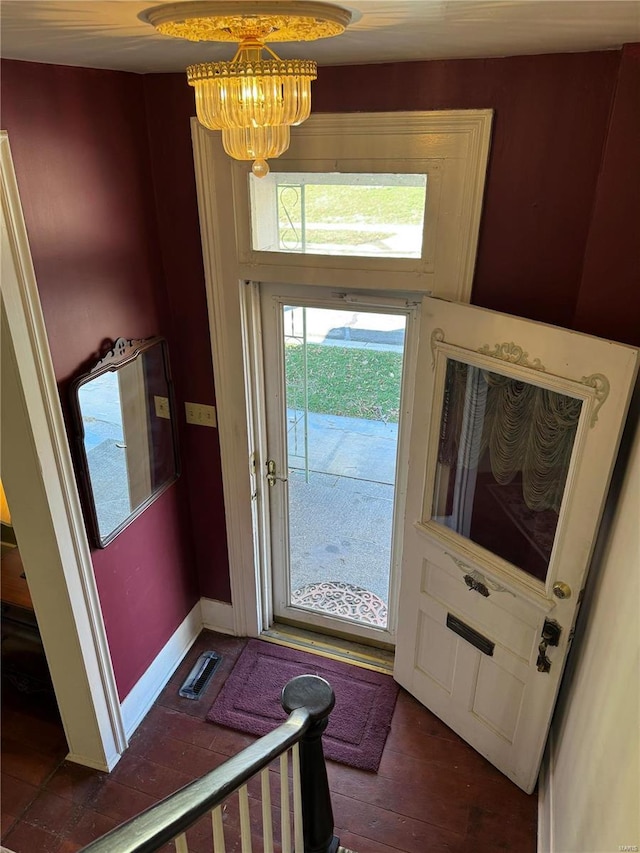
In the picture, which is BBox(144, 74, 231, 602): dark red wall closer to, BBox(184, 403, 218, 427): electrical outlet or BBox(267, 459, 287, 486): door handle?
BBox(184, 403, 218, 427): electrical outlet

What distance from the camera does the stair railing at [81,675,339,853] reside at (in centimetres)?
97

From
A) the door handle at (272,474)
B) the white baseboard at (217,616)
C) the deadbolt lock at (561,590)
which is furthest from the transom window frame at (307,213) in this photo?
the white baseboard at (217,616)

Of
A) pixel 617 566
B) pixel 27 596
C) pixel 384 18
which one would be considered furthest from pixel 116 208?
pixel 617 566

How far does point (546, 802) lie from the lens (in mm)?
2273

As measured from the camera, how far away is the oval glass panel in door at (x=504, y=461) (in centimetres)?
209

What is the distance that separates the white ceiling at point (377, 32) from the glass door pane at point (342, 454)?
1.02 m

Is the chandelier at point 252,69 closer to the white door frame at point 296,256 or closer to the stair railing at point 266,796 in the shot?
the white door frame at point 296,256

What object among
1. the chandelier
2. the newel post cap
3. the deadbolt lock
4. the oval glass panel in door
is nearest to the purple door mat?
the oval glass panel in door

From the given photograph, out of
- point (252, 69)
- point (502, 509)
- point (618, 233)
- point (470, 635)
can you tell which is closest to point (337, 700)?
point (470, 635)

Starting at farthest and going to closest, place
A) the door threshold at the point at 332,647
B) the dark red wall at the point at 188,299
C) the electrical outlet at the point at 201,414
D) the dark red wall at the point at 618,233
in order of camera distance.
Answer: the door threshold at the point at 332,647 < the electrical outlet at the point at 201,414 < the dark red wall at the point at 188,299 < the dark red wall at the point at 618,233

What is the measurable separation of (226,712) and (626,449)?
201cm

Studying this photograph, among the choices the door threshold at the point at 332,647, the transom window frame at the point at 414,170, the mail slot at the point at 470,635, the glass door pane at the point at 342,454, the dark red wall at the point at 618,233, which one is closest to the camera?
the dark red wall at the point at 618,233

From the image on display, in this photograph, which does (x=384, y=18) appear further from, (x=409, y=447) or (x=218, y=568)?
(x=218, y=568)

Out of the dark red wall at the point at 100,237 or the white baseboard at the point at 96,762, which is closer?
the dark red wall at the point at 100,237
